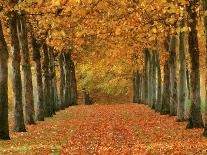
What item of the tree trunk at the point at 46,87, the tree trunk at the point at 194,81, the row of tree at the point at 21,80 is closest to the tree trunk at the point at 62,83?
the row of tree at the point at 21,80

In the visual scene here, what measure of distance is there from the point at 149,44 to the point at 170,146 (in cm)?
2810

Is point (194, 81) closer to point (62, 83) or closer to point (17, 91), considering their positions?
point (17, 91)

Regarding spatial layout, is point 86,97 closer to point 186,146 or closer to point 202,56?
point 202,56

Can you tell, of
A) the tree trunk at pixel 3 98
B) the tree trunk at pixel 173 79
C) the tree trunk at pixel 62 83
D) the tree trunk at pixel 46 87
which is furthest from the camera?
the tree trunk at pixel 62 83

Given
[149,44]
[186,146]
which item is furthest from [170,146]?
[149,44]

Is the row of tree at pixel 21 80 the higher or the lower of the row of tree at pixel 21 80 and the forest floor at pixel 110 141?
the higher

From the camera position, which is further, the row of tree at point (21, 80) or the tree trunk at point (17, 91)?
the tree trunk at point (17, 91)

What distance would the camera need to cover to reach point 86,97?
282 ft

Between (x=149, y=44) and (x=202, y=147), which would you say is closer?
(x=202, y=147)

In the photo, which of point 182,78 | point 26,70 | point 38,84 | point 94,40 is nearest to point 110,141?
point 182,78

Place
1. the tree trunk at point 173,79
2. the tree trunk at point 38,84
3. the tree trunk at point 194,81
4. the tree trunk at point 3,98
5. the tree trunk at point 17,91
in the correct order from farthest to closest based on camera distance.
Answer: the tree trunk at point 38,84, the tree trunk at point 173,79, the tree trunk at point 17,91, the tree trunk at point 194,81, the tree trunk at point 3,98

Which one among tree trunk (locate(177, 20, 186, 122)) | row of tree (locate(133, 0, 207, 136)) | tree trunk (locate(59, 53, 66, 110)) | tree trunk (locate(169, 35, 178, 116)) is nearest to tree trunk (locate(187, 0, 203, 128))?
row of tree (locate(133, 0, 207, 136))

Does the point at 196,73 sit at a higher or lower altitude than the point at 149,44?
lower

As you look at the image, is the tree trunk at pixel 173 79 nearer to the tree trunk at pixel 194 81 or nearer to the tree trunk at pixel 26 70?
the tree trunk at pixel 194 81
